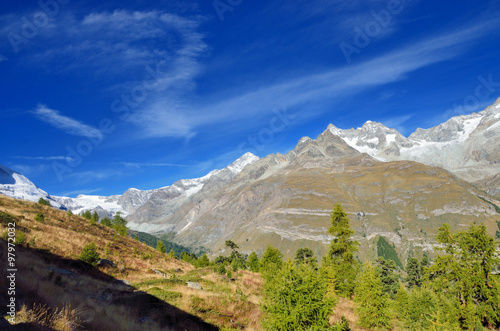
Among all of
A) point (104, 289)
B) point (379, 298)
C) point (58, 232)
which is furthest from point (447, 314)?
point (58, 232)

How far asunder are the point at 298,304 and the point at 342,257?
3203 centimetres

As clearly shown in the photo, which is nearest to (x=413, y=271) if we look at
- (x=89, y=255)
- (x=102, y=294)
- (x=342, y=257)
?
(x=342, y=257)

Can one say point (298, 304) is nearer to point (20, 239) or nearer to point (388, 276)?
point (20, 239)

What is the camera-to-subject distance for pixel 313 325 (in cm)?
1239

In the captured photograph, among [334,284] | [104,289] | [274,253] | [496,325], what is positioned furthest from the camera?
[274,253]

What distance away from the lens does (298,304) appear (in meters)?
12.8

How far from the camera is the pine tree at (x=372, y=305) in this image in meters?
24.6

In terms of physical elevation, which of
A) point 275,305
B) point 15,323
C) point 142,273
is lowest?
point 142,273

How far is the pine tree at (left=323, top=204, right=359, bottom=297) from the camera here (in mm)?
39344

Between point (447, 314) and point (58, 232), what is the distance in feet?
140

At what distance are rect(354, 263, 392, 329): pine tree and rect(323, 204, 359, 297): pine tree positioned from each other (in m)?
14.3

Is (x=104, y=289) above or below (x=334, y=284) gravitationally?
below

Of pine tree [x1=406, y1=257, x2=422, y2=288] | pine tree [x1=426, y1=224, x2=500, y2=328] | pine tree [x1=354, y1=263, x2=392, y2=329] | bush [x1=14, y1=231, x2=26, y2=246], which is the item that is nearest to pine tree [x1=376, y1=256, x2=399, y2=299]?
pine tree [x1=406, y1=257, x2=422, y2=288]

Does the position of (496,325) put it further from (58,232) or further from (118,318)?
(58,232)
